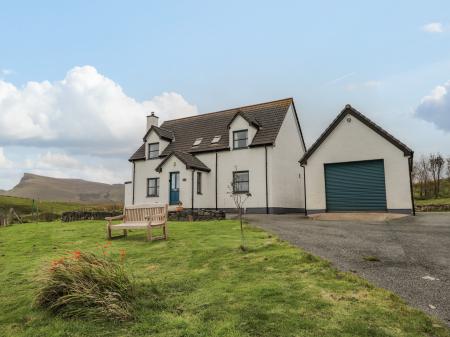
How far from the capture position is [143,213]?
41.2 ft

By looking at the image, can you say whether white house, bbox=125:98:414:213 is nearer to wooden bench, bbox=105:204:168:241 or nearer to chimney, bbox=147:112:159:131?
chimney, bbox=147:112:159:131

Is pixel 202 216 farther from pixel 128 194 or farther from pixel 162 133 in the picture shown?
pixel 128 194

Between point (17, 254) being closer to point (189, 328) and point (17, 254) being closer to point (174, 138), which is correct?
point (189, 328)

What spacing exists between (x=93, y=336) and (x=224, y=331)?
65.1 inches

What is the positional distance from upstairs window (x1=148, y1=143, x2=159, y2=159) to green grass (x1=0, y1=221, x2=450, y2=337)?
2156 cm

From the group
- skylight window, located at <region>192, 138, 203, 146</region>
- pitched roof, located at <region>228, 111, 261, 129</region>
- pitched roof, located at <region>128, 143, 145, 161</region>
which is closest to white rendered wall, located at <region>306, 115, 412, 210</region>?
pitched roof, located at <region>228, 111, 261, 129</region>

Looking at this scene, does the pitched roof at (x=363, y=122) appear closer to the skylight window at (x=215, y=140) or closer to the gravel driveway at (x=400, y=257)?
the gravel driveway at (x=400, y=257)

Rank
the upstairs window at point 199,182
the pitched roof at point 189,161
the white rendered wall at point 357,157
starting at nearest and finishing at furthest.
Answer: the white rendered wall at point 357,157 → the pitched roof at point 189,161 → the upstairs window at point 199,182

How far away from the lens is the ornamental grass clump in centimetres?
486

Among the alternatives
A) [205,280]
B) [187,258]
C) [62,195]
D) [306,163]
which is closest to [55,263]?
[205,280]

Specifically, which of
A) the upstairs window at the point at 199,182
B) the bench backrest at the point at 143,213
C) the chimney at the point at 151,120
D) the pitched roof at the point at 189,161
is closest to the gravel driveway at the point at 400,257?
the bench backrest at the point at 143,213

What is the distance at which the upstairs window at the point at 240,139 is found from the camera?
25547mm

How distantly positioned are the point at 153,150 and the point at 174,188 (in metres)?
5.64

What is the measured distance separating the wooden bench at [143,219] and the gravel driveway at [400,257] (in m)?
4.16
